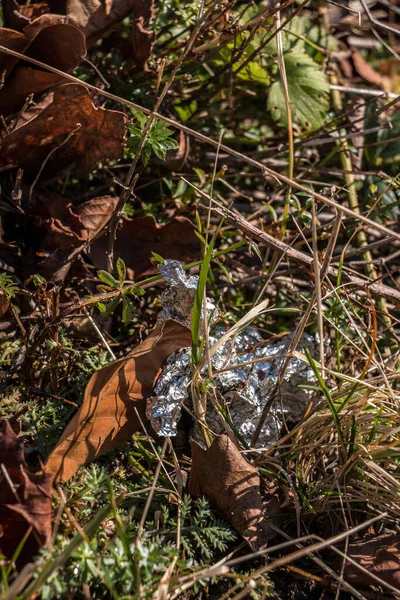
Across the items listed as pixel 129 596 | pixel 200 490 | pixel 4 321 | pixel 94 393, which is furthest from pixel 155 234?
pixel 129 596

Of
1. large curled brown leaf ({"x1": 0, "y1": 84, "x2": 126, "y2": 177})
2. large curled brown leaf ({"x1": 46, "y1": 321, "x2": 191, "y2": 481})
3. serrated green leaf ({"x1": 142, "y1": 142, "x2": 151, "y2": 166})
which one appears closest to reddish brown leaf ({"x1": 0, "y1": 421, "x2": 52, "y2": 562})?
large curled brown leaf ({"x1": 46, "y1": 321, "x2": 191, "y2": 481})

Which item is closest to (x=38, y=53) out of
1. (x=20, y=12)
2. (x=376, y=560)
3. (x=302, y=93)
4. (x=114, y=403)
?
(x=20, y=12)

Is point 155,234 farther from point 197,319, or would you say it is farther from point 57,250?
point 197,319

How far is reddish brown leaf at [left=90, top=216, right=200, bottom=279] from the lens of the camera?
6.68 feet

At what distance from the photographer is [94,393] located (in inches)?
59.1

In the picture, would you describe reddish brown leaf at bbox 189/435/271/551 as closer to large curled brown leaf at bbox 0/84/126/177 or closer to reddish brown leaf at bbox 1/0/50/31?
large curled brown leaf at bbox 0/84/126/177

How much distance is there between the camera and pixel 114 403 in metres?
1.55

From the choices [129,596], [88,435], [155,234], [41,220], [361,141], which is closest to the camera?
[129,596]

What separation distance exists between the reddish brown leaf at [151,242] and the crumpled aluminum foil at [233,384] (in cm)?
32

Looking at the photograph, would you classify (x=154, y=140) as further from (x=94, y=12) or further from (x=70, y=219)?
(x=94, y=12)

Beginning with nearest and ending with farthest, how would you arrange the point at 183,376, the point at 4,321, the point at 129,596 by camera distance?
the point at 129,596
the point at 183,376
the point at 4,321

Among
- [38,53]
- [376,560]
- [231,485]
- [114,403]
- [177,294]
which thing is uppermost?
[38,53]

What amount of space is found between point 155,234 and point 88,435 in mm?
806

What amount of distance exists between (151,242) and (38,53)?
684 millimetres
